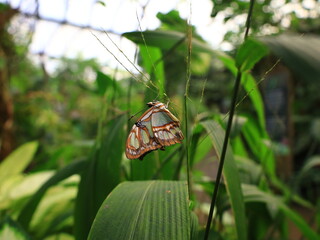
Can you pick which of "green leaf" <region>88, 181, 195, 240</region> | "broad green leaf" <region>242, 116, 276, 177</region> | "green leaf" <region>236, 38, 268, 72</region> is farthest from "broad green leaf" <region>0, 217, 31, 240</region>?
"broad green leaf" <region>242, 116, 276, 177</region>

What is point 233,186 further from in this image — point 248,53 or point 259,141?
point 259,141

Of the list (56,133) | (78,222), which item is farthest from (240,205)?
(56,133)

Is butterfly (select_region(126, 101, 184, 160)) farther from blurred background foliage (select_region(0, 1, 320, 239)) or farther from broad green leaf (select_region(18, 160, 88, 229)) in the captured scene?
broad green leaf (select_region(18, 160, 88, 229))

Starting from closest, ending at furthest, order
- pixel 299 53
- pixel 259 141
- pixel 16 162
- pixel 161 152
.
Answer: pixel 299 53 → pixel 161 152 → pixel 259 141 → pixel 16 162

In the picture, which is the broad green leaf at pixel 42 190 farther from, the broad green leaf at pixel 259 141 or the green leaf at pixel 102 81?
the broad green leaf at pixel 259 141

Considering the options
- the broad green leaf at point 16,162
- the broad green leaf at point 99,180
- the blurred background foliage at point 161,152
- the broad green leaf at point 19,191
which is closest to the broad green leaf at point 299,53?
the blurred background foliage at point 161,152

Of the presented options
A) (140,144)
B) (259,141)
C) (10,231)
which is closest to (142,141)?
(140,144)

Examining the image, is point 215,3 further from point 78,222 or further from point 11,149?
point 11,149
